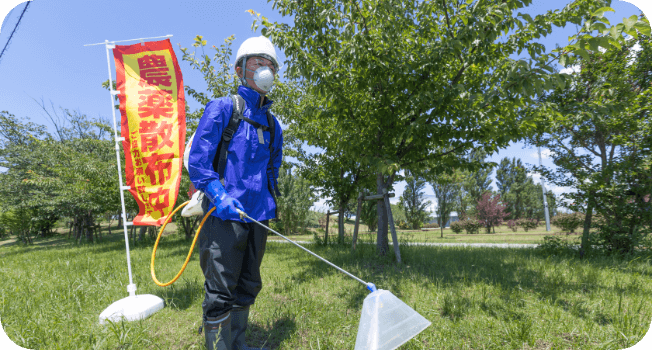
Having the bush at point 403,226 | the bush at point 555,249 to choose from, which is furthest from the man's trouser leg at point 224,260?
the bush at point 403,226

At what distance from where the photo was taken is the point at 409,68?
4160 millimetres

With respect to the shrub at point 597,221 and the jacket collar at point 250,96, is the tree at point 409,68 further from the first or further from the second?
the shrub at point 597,221

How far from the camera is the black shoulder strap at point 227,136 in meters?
2.22

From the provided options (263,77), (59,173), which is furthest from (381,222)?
(59,173)

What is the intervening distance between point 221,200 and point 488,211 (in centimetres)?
2763

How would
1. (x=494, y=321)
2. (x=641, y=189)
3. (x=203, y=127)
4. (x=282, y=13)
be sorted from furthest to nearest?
1. (x=641, y=189)
2. (x=282, y=13)
3. (x=494, y=321)
4. (x=203, y=127)

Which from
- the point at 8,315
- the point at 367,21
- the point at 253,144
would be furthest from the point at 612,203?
the point at 8,315

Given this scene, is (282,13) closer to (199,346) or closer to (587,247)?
(199,346)

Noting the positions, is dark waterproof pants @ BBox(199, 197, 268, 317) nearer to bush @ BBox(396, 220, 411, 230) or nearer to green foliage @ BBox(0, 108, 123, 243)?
green foliage @ BBox(0, 108, 123, 243)

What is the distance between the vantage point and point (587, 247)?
6547 mm

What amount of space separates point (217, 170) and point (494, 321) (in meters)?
3.02

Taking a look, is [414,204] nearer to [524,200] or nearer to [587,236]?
[524,200]

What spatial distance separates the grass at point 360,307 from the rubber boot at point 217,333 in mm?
461

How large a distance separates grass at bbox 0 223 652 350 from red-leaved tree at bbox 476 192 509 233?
21771mm
